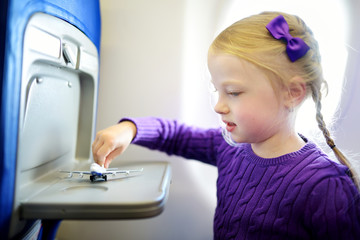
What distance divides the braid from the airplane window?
0.06 feet

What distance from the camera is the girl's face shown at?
2.44ft

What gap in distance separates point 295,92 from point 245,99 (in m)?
0.14

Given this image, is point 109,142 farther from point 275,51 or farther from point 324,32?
point 324,32

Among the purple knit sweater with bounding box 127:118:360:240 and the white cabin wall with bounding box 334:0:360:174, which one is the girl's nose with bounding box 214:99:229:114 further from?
the white cabin wall with bounding box 334:0:360:174

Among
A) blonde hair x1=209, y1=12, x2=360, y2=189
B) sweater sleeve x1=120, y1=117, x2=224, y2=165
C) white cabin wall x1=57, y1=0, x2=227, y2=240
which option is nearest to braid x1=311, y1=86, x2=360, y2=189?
blonde hair x1=209, y1=12, x2=360, y2=189

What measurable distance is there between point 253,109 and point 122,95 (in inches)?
23.7

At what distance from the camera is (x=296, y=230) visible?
73cm

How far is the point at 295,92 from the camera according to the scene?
2.55 feet

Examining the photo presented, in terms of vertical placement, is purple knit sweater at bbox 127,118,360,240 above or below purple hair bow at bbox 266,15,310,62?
Result: below

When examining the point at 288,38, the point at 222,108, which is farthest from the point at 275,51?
the point at 222,108

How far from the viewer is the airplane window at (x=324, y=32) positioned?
879mm

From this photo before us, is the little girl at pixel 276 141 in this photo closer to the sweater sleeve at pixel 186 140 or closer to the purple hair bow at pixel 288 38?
the purple hair bow at pixel 288 38

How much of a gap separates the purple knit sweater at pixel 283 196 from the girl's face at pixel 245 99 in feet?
0.37

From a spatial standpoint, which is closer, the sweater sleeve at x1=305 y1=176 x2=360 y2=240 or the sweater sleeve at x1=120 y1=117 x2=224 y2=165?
the sweater sleeve at x1=305 y1=176 x2=360 y2=240
